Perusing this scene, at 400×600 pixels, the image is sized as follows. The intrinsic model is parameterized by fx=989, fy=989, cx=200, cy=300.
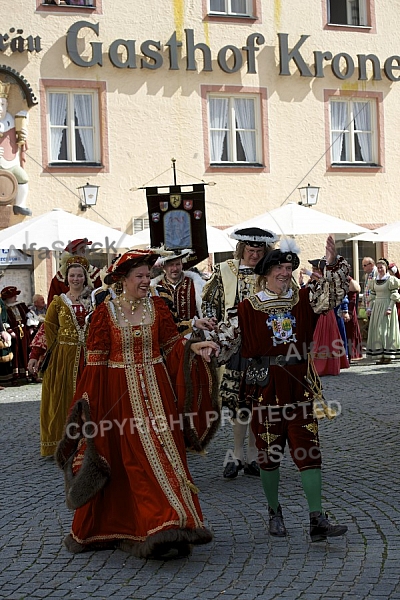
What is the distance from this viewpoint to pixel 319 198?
2041 cm

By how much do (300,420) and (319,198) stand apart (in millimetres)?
14960

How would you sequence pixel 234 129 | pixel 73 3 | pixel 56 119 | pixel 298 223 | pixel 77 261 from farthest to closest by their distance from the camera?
pixel 234 129 < pixel 56 119 < pixel 73 3 < pixel 298 223 < pixel 77 261

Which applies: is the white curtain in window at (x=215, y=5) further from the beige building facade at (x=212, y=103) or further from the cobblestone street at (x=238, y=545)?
the cobblestone street at (x=238, y=545)

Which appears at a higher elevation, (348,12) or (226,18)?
(348,12)

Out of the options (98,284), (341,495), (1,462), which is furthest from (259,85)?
(341,495)

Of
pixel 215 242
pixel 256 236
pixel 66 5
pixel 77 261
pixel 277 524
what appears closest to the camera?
pixel 277 524

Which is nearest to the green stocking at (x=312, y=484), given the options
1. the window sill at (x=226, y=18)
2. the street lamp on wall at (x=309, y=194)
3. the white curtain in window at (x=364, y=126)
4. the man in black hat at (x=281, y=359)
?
the man in black hat at (x=281, y=359)

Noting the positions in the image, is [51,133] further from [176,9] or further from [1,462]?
[1,462]

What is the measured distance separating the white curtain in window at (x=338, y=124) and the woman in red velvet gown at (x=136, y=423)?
15271 mm

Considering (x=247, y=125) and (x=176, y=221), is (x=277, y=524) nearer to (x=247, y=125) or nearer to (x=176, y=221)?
(x=176, y=221)

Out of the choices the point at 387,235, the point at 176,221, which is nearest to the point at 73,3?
the point at 387,235

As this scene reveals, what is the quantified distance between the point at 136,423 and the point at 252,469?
7.37ft

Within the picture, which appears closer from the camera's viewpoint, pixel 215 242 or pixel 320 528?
pixel 320 528

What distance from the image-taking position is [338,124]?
20.8 meters
